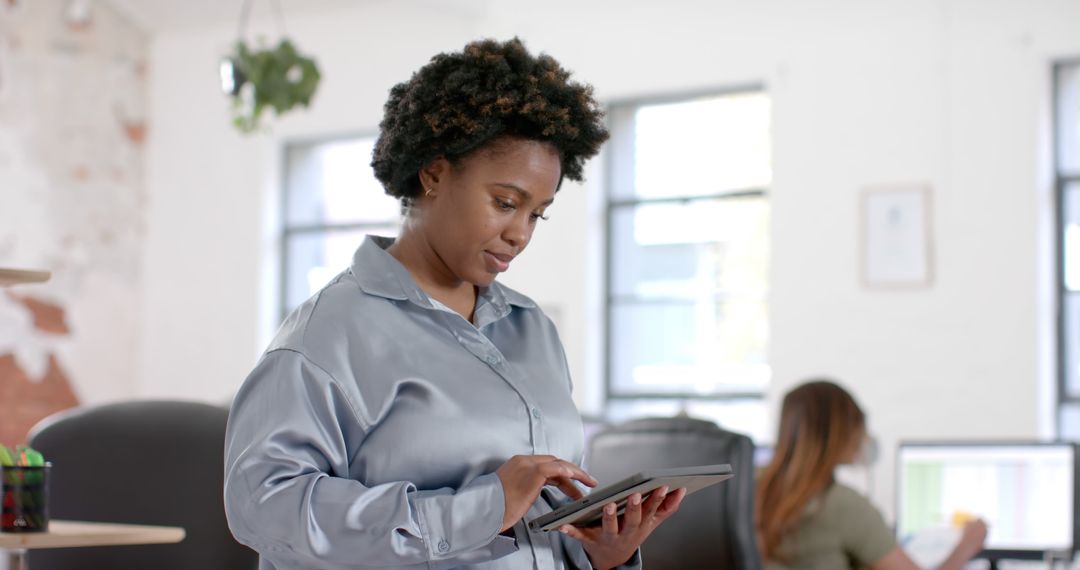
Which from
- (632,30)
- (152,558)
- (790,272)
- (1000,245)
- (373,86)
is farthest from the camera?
(373,86)

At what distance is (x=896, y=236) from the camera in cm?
550

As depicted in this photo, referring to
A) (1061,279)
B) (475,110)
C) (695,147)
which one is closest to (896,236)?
(1061,279)

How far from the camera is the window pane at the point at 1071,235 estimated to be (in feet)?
17.5

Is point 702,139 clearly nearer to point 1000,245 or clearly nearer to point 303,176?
point 1000,245

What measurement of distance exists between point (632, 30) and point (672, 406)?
1782 mm

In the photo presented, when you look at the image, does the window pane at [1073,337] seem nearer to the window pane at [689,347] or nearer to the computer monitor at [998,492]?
the window pane at [689,347]

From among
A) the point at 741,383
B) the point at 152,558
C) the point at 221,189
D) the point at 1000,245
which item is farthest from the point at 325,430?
the point at 221,189

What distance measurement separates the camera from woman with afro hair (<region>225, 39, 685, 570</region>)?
1.25 meters

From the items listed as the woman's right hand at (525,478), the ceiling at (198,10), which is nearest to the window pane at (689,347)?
the ceiling at (198,10)

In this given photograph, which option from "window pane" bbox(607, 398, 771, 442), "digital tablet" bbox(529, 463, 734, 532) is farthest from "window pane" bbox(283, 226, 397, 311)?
"digital tablet" bbox(529, 463, 734, 532)

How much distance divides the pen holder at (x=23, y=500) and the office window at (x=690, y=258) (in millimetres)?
4502

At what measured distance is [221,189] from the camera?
743 centimetres

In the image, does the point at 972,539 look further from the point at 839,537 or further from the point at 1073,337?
the point at 1073,337

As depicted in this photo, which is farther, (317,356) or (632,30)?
(632,30)
